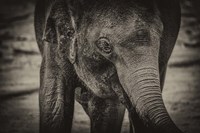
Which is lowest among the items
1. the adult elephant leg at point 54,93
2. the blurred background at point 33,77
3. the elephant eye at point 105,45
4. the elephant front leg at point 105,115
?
the blurred background at point 33,77

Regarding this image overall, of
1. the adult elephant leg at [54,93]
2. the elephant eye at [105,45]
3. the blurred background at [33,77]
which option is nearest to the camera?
the elephant eye at [105,45]

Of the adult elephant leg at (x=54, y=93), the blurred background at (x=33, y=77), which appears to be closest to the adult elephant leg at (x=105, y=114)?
the adult elephant leg at (x=54, y=93)

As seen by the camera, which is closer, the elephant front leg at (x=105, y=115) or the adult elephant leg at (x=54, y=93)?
the adult elephant leg at (x=54, y=93)

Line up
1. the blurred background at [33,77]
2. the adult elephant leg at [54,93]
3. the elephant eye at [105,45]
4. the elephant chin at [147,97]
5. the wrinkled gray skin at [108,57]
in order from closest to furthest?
the elephant chin at [147,97] → the wrinkled gray skin at [108,57] → the elephant eye at [105,45] → the adult elephant leg at [54,93] → the blurred background at [33,77]

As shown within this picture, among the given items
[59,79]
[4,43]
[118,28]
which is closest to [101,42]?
[118,28]

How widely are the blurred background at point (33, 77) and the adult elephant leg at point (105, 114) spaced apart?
4.00 feet

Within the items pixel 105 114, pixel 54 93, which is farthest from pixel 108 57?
pixel 105 114

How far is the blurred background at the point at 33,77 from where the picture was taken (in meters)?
5.60

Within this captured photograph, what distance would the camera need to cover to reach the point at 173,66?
7609 millimetres

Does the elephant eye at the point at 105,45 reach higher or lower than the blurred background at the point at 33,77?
higher

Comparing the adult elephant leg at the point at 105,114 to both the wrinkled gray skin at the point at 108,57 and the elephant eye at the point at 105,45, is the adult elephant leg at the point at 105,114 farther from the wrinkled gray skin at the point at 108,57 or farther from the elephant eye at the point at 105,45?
the elephant eye at the point at 105,45

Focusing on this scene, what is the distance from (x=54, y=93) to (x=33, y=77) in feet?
12.2

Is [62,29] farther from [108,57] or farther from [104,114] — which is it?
[104,114]

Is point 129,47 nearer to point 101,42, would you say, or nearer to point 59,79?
point 101,42
